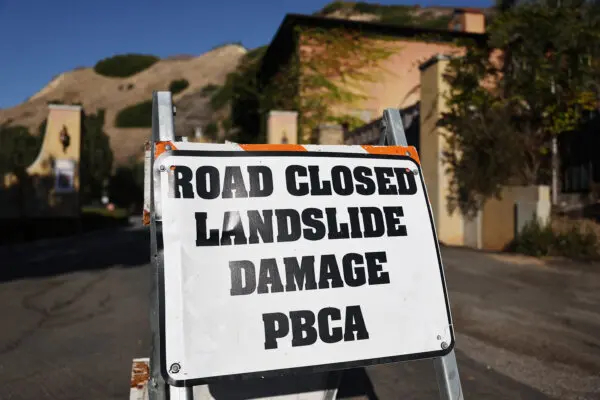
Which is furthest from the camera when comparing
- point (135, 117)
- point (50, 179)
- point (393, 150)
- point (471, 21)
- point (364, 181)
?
point (135, 117)

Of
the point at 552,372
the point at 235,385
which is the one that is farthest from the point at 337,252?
the point at 552,372

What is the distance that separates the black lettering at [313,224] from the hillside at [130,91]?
72.9 meters

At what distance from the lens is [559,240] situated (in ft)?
28.9

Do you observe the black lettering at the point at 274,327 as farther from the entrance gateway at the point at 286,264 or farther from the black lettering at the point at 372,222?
the black lettering at the point at 372,222

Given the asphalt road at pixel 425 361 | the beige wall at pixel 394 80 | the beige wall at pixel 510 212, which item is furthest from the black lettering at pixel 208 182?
the beige wall at pixel 394 80

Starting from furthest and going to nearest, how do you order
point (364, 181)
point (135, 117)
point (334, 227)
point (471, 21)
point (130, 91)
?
point (130, 91) → point (135, 117) → point (471, 21) → point (364, 181) → point (334, 227)

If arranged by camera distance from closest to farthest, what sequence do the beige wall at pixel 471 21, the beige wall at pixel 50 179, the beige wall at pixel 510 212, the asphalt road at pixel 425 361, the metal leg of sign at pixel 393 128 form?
the metal leg of sign at pixel 393 128 → the asphalt road at pixel 425 361 → the beige wall at pixel 510 212 → the beige wall at pixel 50 179 → the beige wall at pixel 471 21

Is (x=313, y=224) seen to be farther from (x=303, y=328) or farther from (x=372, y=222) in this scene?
(x=303, y=328)

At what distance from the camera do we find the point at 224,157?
6.31 feet

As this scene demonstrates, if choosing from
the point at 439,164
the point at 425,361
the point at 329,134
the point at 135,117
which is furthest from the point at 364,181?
the point at 135,117

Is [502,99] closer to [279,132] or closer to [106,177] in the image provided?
[279,132]

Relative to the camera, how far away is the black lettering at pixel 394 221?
80.6 inches

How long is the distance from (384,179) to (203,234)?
2.79 feet

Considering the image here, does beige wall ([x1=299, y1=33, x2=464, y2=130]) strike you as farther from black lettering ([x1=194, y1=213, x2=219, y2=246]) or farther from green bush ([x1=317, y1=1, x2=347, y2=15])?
green bush ([x1=317, y1=1, x2=347, y2=15])
